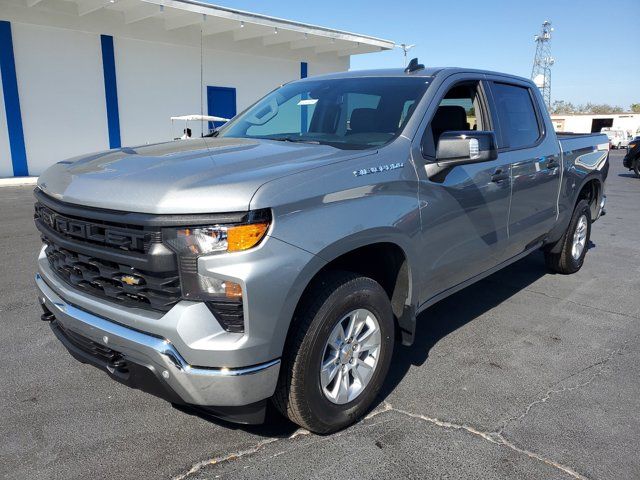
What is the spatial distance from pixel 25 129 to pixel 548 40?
222 feet

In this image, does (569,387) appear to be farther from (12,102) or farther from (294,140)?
(12,102)

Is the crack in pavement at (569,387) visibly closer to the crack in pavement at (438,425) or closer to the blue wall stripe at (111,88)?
the crack in pavement at (438,425)

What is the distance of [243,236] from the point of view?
2.12 metres

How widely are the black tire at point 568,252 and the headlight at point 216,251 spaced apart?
4.36m

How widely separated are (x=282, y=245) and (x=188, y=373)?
66 centimetres

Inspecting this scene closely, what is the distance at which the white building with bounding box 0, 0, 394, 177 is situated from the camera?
15562 millimetres

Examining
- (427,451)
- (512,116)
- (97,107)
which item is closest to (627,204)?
(512,116)

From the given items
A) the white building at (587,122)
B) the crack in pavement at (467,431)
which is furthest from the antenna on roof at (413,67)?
the white building at (587,122)

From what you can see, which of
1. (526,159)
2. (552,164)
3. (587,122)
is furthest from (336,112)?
(587,122)

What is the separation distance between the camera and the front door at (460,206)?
10.1 feet

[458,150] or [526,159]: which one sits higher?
[458,150]

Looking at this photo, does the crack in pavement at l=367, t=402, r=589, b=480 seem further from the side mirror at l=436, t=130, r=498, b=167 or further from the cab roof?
the cab roof

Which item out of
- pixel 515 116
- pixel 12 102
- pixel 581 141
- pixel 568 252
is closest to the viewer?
pixel 515 116

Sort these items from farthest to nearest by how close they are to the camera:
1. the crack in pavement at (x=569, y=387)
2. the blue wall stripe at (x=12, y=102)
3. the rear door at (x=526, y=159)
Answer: the blue wall stripe at (x=12, y=102) < the rear door at (x=526, y=159) < the crack in pavement at (x=569, y=387)
